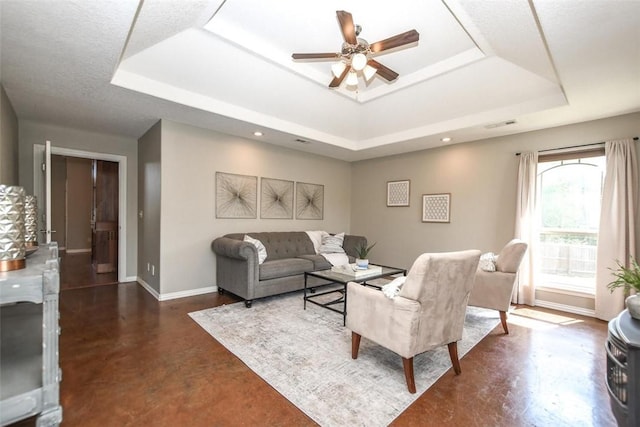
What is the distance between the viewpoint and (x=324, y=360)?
2.38m

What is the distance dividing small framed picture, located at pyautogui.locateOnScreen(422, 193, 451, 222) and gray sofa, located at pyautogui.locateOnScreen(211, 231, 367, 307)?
2.08 metres

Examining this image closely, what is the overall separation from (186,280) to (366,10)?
4.02 metres

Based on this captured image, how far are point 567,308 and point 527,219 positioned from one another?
126cm

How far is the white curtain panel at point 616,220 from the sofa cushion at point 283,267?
3690 mm

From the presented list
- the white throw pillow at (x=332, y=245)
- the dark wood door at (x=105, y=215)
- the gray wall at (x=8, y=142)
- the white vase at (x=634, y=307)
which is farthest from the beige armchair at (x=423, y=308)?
the dark wood door at (x=105, y=215)

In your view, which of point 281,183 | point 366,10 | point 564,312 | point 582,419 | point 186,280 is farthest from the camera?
point 281,183

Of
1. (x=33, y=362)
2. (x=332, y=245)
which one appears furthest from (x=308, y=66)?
(x=33, y=362)

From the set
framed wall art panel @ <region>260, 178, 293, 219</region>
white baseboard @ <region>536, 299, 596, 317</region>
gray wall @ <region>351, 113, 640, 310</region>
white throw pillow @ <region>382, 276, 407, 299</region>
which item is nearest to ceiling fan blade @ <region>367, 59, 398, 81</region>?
white throw pillow @ <region>382, 276, 407, 299</region>

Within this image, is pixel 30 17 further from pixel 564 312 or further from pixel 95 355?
pixel 564 312

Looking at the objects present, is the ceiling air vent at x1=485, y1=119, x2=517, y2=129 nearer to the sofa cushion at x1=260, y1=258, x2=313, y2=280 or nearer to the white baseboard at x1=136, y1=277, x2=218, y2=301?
the sofa cushion at x1=260, y1=258, x2=313, y2=280

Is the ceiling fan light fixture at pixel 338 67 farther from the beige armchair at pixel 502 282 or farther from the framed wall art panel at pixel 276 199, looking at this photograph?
the framed wall art panel at pixel 276 199

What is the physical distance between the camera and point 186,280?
417cm

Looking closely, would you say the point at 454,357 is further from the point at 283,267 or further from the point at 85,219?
the point at 85,219

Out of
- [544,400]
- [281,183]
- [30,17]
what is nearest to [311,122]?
[281,183]
